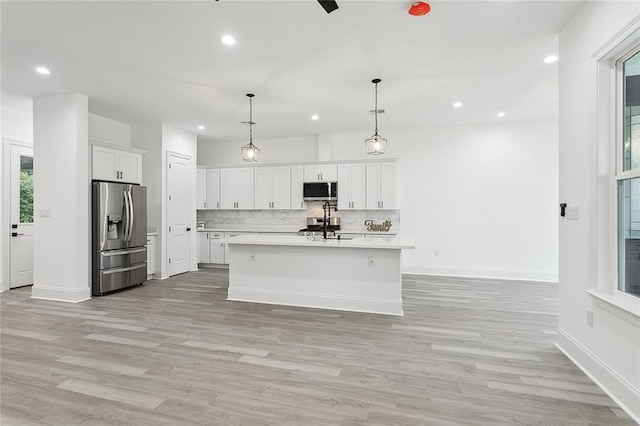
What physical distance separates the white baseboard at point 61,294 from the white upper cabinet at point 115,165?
1714 millimetres

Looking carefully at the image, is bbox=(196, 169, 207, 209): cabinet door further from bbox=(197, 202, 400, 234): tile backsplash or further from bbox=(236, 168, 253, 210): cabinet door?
bbox=(236, 168, 253, 210): cabinet door

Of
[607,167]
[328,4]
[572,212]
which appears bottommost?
[572,212]

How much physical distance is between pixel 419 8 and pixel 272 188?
5.05 meters

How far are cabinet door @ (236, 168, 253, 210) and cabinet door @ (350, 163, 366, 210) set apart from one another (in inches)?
93.1

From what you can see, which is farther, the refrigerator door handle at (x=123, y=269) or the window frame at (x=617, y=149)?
the refrigerator door handle at (x=123, y=269)

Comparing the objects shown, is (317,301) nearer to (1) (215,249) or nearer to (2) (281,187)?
(2) (281,187)

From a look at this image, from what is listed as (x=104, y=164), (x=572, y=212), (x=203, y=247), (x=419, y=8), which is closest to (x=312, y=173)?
(x=203, y=247)

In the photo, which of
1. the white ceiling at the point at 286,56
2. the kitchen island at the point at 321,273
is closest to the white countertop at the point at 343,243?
A: the kitchen island at the point at 321,273

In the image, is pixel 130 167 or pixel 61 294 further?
pixel 130 167

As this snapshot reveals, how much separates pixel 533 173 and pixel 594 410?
4.96 meters

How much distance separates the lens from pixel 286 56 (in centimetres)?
342

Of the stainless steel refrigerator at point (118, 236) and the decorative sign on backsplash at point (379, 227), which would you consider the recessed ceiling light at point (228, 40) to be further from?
the decorative sign on backsplash at point (379, 227)

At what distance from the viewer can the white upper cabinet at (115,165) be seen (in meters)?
4.89

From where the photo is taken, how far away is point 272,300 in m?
4.40
